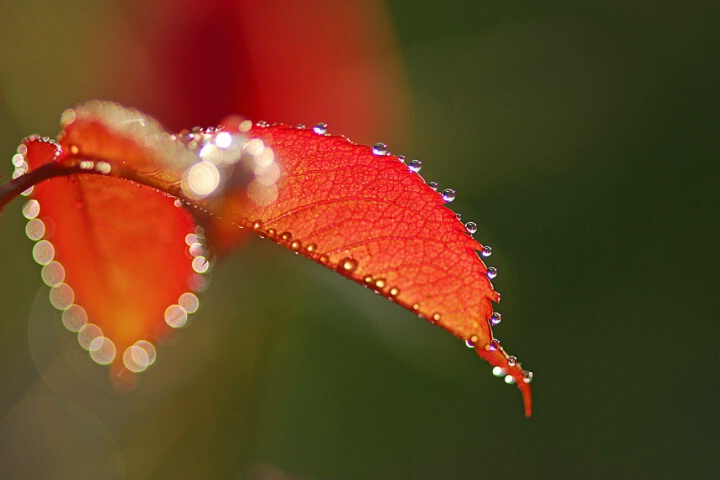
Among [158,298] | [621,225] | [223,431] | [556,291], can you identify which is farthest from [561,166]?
[158,298]

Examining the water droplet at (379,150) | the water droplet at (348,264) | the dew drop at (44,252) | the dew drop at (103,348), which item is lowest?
the dew drop at (103,348)

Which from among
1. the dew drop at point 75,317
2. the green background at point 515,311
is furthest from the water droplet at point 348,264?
the green background at point 515,311

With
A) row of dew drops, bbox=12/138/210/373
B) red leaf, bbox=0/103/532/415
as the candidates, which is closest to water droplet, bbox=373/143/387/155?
red leaf, bbox=0/103/532/415

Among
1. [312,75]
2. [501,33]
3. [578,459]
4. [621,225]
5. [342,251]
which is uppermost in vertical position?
[501,33]

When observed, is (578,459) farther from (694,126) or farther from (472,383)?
(694,126)

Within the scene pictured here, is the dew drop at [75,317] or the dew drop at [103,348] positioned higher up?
the dew drop at [75,317]

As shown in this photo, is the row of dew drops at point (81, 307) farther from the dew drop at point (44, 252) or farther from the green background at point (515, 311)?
the green background at point (515, 311)
